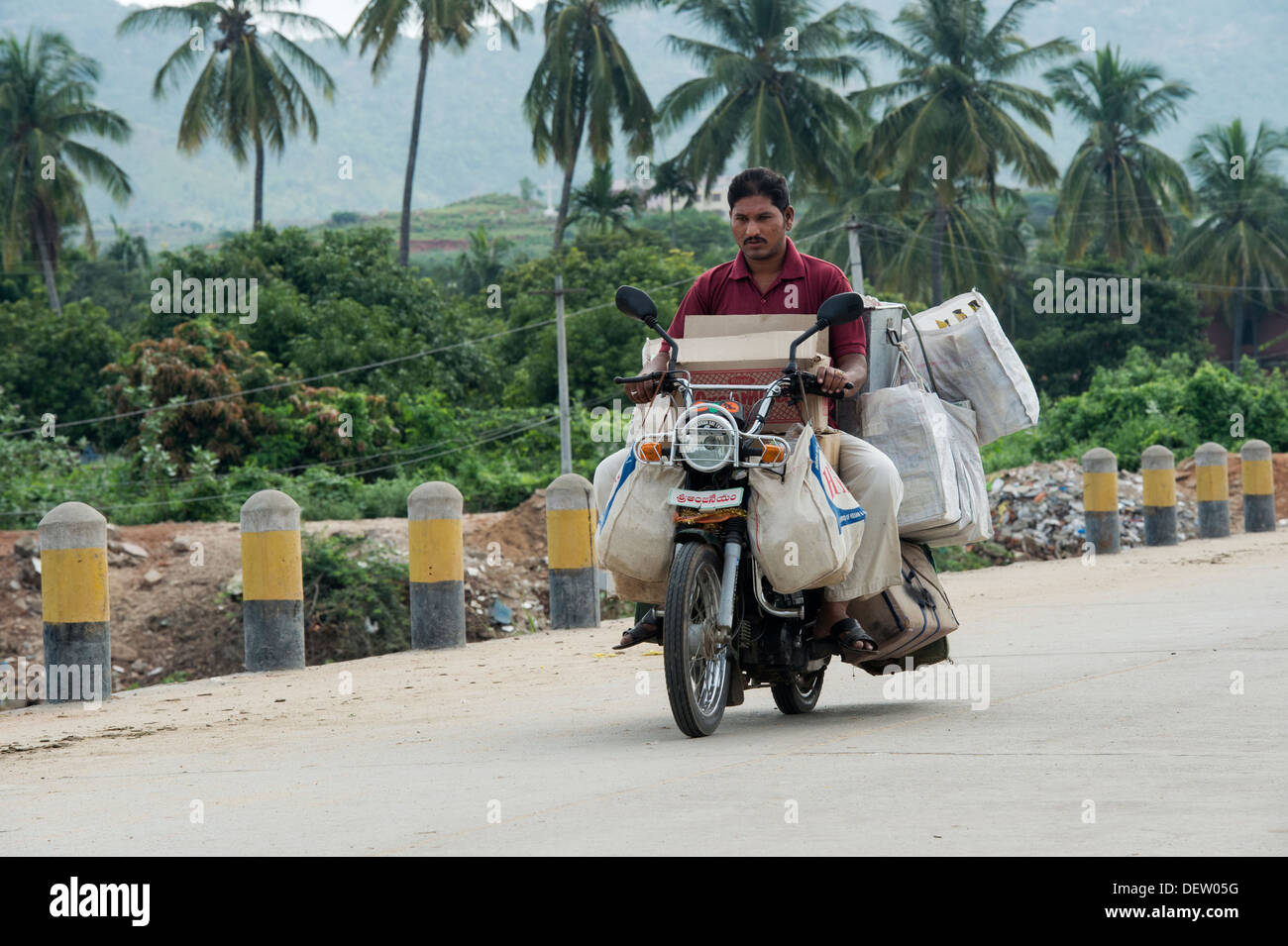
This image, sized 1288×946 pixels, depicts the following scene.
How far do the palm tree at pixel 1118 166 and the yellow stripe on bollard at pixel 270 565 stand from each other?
46430 millimetres

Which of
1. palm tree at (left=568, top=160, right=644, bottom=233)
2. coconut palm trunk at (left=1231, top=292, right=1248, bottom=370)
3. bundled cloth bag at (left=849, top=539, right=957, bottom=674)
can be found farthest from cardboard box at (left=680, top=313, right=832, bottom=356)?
coconut palm trunk at (left=1231, top=292, right=1248, bottom=370)

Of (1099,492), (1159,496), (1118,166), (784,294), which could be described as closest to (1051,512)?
(1159,496)

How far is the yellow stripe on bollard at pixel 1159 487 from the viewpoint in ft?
66.9

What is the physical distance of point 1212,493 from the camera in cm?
2148

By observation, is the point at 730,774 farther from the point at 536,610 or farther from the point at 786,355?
the point at 536,610

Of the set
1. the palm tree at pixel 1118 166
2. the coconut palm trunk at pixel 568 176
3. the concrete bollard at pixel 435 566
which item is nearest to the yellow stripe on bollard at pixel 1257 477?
the concrete bollard at pixel 435 566

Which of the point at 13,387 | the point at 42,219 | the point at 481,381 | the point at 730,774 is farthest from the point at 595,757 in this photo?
the point at 42,219

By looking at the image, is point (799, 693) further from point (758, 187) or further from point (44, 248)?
point (44, 248)

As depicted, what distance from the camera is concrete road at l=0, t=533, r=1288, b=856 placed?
408cm

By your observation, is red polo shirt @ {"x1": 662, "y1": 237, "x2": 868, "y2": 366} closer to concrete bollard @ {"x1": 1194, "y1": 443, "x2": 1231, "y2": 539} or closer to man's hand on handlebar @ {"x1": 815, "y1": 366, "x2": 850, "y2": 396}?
man's hand on handlebar @ {"x1": 815, "y1": 366, "x2": 850, "y2": 396}

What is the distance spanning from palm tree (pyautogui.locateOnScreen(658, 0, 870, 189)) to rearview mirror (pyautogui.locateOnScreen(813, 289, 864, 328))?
38.9 meters

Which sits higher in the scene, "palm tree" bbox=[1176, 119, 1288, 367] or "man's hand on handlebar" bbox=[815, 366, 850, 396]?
"palm tree" bbox=[1176, 119, 1288, 367]

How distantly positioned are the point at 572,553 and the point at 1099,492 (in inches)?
346
